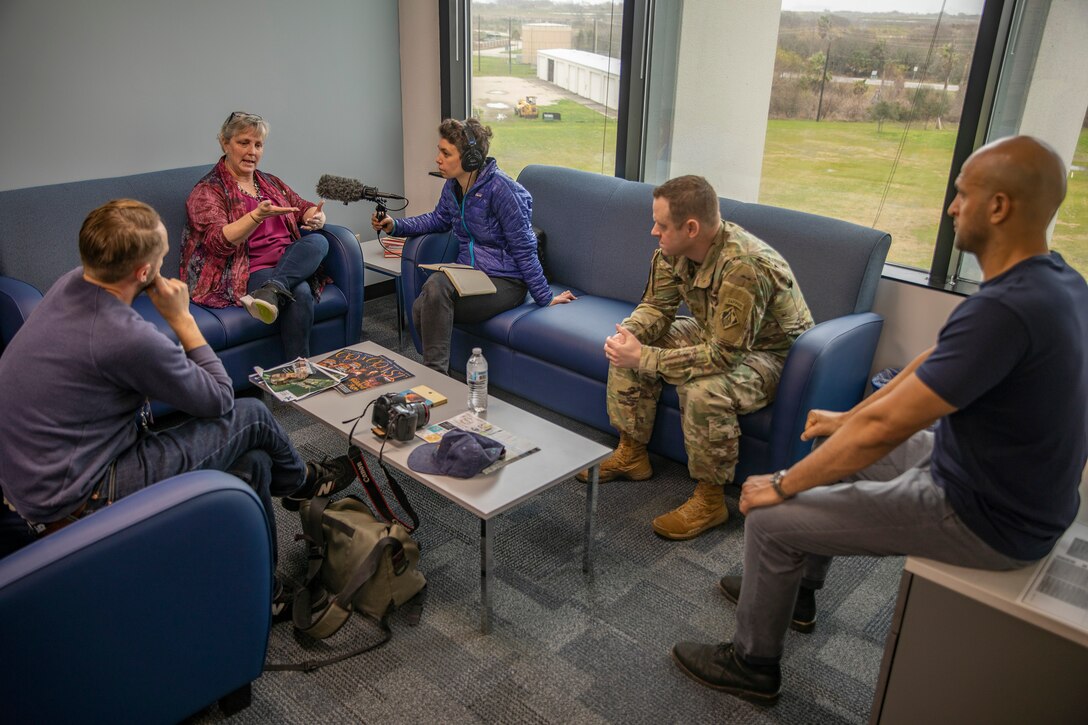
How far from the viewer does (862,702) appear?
2213 mm

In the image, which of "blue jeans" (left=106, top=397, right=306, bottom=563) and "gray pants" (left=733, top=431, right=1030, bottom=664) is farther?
"blue jeans" (left=106, top=397, right=306, bottom=563)

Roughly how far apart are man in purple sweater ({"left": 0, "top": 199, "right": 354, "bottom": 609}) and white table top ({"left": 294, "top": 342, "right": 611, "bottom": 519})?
0.55 m

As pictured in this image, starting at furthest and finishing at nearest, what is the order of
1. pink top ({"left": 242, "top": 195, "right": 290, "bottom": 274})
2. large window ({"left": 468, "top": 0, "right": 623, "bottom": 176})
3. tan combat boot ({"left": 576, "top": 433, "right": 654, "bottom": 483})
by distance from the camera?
1. large window ({"left": 468, "top": 0, "right": 623, "bottom": 176})
2. pink top ({"left": 242, "top": 195, "right": 290, "bottom": 274})
3. tan combat boot ({"left": 576, "top": 433, "right": 654, "bottom": 483})

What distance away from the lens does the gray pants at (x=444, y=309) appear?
3.66m

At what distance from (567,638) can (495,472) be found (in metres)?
0.52

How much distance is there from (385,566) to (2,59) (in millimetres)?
2879

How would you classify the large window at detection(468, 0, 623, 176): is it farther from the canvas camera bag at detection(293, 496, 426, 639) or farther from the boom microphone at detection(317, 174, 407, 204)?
the canvas camera bag at detection(293, 496, 426, 639)

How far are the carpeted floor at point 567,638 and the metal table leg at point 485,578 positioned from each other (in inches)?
1.5

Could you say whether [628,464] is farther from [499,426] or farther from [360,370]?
[360,370]

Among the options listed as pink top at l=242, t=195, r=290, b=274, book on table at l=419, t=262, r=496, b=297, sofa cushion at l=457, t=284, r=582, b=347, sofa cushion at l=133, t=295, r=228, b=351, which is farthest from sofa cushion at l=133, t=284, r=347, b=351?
sofa cushion at l=457, t=284, r=582, b=347

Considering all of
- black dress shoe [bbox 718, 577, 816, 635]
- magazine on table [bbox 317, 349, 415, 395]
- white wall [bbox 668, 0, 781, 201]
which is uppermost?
white wall [bbox 668, 0, 781, 201]

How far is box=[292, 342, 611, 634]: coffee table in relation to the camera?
91.2 inches

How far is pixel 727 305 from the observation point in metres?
2.74

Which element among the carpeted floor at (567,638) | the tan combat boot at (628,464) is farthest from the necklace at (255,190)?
the tan combat boot at (628,464)
